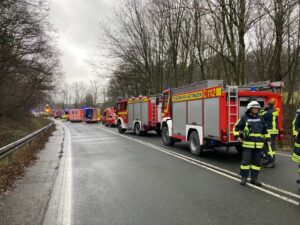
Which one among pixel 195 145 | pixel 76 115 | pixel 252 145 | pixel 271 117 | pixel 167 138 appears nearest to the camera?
pixel 252 145

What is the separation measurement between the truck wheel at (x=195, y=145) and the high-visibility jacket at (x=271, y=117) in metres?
2.67

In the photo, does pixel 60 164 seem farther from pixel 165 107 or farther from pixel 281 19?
pixel 281 19

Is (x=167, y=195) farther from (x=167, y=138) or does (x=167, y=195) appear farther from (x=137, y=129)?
(x=137, y=129)

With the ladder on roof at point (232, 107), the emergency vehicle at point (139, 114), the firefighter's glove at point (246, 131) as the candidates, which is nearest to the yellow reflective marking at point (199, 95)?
the ladder on roof at point (232, 107)

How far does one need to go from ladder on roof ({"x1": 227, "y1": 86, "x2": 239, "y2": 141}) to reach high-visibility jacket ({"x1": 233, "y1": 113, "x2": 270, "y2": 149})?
95.7 inches

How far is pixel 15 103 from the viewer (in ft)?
86.7

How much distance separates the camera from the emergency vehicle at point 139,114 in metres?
20.6

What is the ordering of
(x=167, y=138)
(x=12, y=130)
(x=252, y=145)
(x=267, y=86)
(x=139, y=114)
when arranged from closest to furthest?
(x=252, y=145)
(x=267, y=86)
(x=167, y=138)
(x=139, y=114)
(x=12, y=130)

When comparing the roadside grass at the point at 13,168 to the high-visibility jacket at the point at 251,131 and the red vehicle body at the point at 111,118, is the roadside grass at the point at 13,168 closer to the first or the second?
the high-visibility jacket at the point at 251,131

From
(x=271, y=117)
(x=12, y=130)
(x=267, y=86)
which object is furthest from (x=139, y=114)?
(x=271, y=117)

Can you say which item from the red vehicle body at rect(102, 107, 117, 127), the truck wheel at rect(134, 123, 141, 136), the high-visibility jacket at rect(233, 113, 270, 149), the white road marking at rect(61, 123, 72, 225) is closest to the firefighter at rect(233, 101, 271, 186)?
the high-visibility jacket at rect(233, 113, 270, 149)

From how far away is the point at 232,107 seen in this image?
9.80 metres

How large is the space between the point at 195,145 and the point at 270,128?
3098 mm

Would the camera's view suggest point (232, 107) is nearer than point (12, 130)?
Yes
